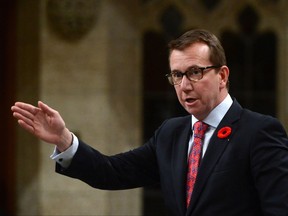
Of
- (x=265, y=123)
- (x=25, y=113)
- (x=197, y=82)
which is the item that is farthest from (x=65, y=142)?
(x=265, y=123)

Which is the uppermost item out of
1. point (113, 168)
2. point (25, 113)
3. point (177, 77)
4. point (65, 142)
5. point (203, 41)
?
point (203, 41)

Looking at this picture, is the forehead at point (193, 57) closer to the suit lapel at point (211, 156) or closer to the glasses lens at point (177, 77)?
the glasses lens at point (177, 77)

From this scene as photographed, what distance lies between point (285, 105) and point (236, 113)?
122 inches

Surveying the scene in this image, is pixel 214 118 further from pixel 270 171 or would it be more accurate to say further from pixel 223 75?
pixel 270 171

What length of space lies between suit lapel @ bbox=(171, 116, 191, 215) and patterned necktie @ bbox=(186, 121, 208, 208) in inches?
0.6

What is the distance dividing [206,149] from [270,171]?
0.25 meters

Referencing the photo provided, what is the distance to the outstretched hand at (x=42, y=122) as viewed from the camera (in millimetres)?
2461

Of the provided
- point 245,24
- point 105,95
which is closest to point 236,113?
point 105,95

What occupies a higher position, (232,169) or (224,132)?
(224,132)

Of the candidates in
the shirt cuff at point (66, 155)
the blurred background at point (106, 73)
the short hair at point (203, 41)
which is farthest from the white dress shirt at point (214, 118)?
the blurred background at point (106, 73)

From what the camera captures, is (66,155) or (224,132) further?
(66,155)

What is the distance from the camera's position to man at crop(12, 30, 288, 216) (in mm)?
2277

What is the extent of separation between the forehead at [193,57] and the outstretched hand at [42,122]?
455 mm

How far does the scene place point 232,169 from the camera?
7.57 ft
